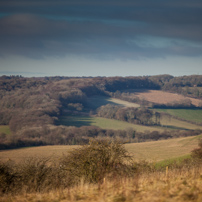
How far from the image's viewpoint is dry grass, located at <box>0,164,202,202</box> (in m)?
7.84

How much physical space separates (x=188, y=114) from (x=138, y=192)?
5101 inches

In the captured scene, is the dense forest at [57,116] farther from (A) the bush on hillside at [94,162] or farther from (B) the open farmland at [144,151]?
(B) the open farmland at [144,151]

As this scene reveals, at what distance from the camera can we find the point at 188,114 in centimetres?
12781

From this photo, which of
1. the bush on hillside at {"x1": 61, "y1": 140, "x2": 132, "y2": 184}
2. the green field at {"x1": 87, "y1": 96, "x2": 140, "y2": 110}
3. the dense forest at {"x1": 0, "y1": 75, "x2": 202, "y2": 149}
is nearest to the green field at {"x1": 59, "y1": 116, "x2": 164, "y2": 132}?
the dense forest at {"x1": 0, "y1": 75, "x2": 202, "y2": 149}

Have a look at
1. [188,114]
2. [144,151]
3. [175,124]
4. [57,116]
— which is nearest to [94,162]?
[144,151]

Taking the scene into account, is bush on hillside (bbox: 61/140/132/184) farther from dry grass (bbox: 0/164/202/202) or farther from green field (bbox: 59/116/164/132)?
green field (bbox: 59/116/164/132)

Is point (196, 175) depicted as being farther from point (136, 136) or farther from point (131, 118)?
point (131, 118)

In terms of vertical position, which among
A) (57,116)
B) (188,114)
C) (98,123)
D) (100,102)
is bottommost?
(98,123)

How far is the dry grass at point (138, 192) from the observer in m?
7.84

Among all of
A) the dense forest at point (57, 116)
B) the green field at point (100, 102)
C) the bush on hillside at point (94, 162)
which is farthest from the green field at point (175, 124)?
the bush on hillside at point (94, 162)

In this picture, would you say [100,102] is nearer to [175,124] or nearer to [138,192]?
[175,124]

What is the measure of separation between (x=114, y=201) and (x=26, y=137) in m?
70.1

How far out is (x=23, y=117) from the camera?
4087 inches

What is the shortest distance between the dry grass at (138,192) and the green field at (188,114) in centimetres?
11531
